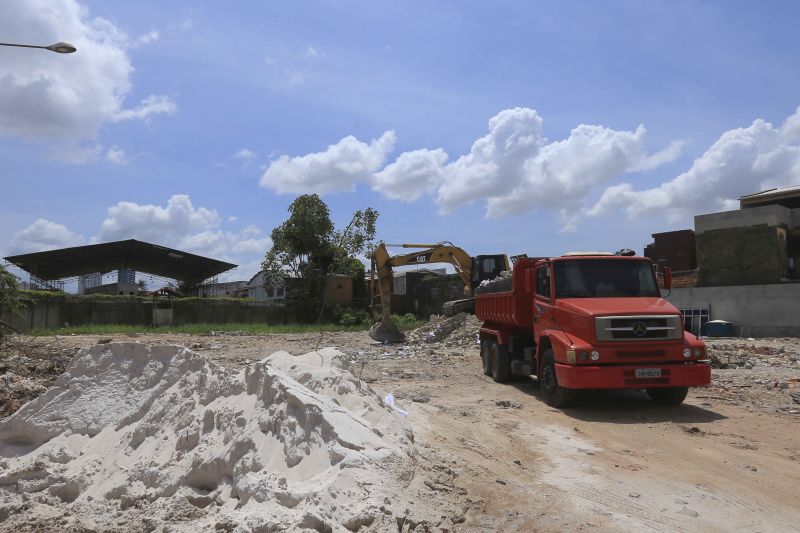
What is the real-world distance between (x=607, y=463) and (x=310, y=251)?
35543mm

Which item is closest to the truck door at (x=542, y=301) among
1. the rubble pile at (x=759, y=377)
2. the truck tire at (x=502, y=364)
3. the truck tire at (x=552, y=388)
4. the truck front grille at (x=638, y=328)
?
the truck tire at (x=552, y=388)

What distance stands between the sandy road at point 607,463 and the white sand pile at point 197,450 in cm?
72

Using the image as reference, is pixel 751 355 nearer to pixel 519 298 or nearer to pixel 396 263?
pixel 519 298

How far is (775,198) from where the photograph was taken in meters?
35.9

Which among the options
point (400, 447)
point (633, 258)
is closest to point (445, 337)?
point (633, 258)

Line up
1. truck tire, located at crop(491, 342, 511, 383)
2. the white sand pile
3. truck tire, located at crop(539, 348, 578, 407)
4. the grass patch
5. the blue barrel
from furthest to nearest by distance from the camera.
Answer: the grass patch
the blue barrel
truck tire, located at crop(491, 342, 511, 383)
truck tire, located at crop(539, 348, 578, 407)
the white sand pile

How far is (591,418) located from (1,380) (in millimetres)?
8600

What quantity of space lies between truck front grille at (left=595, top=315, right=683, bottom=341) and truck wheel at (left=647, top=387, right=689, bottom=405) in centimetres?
108

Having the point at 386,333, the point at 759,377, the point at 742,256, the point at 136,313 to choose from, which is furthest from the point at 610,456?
the point at 136,313

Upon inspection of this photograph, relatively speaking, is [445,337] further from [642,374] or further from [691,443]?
[691,443]

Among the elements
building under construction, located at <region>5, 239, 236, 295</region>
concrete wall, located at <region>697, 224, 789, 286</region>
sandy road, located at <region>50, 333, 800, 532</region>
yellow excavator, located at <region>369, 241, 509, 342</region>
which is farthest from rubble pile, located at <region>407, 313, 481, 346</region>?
building under construction, located at <region>5, 239, 236, 295</region>

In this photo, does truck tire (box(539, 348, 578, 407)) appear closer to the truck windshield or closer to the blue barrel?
the truck windshield

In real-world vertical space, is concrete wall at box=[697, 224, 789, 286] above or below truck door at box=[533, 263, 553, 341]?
above

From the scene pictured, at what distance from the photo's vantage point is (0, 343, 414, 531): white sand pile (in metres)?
4.80
